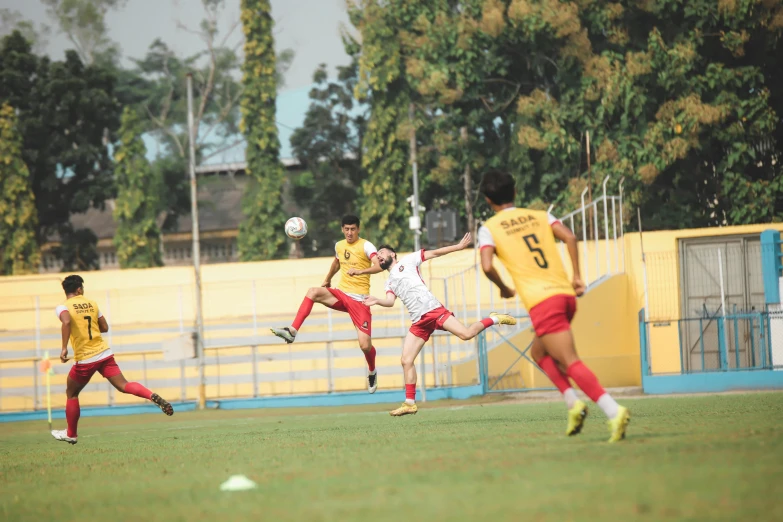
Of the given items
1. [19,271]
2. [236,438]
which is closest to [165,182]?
[19,271]

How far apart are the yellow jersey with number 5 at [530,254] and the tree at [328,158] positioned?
1398 inches

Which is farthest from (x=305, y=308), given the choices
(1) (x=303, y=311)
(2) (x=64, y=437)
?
(2) (x=64, y=437)

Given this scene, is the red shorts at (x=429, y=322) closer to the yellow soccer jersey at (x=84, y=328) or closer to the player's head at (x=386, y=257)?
the player's head at (x=386, y=257)

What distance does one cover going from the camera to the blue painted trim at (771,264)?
74.9ft

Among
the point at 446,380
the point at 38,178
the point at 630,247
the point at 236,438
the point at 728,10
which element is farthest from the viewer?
the point at 38,178

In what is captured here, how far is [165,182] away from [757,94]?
2756cm

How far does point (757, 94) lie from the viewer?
30.0 meters

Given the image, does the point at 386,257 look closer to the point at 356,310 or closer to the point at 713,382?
the point at 356,310

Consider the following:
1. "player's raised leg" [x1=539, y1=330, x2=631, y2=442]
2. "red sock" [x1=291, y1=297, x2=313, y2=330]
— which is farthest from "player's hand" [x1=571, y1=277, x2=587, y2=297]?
"red sock" [x1=291, y1=297, x2=313, y2=330]

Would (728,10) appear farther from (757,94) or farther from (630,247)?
(630,247)

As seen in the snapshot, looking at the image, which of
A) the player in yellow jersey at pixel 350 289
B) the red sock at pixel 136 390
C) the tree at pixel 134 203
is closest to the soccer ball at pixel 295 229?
the player in yellow jersey at pixel 350 289

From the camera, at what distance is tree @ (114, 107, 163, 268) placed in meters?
41.1

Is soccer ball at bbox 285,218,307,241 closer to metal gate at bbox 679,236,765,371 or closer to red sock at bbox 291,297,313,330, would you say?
red sock at bbox 291,297,313,330

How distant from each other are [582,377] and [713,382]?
14808mm
